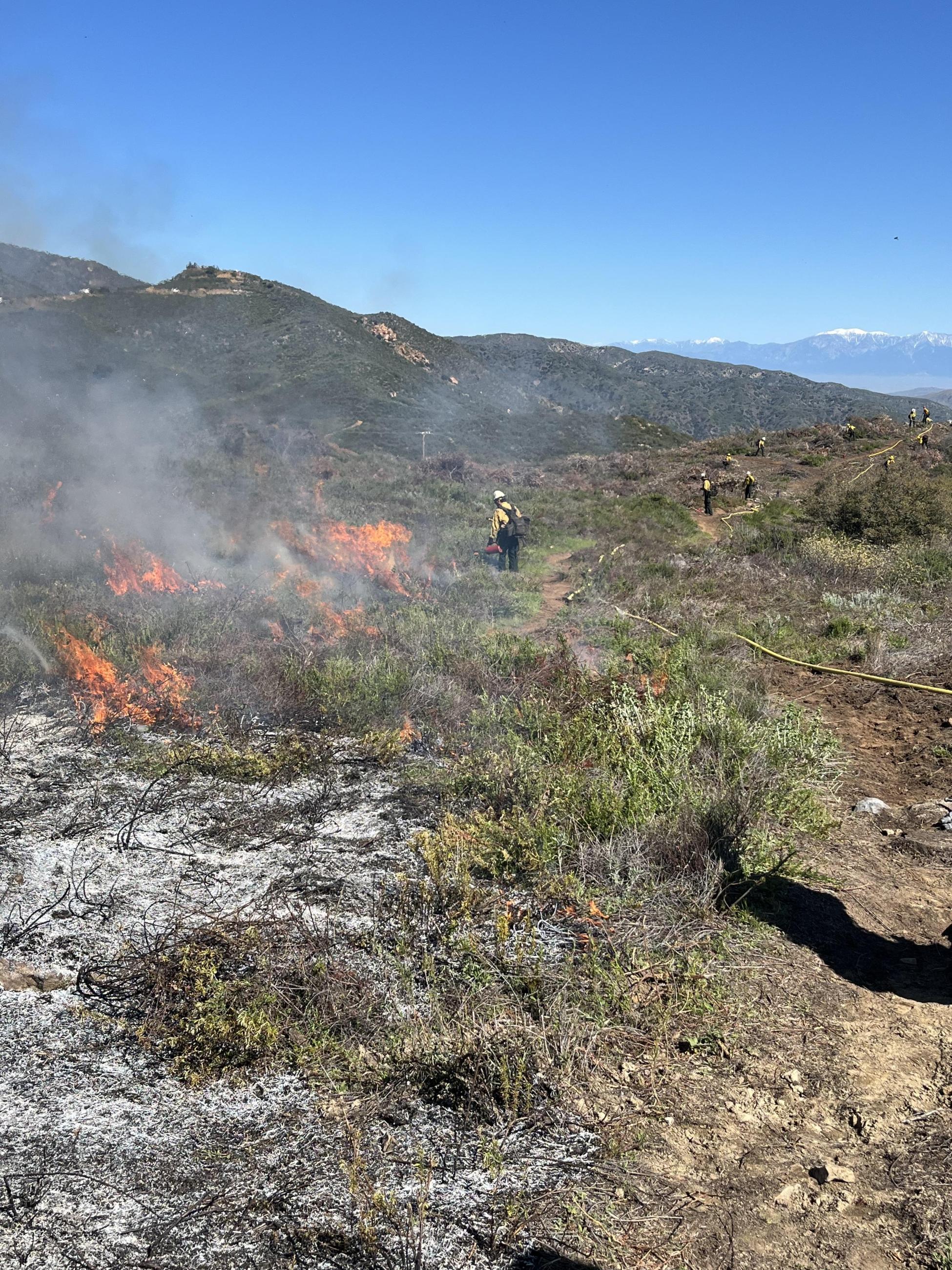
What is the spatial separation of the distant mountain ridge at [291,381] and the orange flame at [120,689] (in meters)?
8.41

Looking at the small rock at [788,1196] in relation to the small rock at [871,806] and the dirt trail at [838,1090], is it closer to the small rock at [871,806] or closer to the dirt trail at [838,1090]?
the dirt trail at [838,1090]

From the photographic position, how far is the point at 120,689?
6582 mm

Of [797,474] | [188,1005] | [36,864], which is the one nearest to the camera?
[188,1005]

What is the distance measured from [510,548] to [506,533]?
0.84 ft

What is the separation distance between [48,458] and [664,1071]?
12663mm

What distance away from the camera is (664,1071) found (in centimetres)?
319

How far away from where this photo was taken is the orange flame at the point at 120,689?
20.7 feet

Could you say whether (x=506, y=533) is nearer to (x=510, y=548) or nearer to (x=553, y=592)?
(x=510, y=548)

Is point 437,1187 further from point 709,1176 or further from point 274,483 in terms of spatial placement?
point 274,483

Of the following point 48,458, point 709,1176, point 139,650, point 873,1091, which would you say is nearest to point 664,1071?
point 709,1176

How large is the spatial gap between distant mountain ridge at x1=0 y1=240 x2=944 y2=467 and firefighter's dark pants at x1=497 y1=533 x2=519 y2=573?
779 cm

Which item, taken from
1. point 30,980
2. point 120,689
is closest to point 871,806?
point 30,980

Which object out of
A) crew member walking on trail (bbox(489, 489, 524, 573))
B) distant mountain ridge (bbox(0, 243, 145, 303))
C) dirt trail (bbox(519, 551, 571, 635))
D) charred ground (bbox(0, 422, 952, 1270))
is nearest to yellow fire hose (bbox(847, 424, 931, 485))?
dirt trail (bbox(519, 551, 571, 635))

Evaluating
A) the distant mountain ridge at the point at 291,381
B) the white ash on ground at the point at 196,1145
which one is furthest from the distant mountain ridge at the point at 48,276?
the white ash on ground at the point at 196,1145
